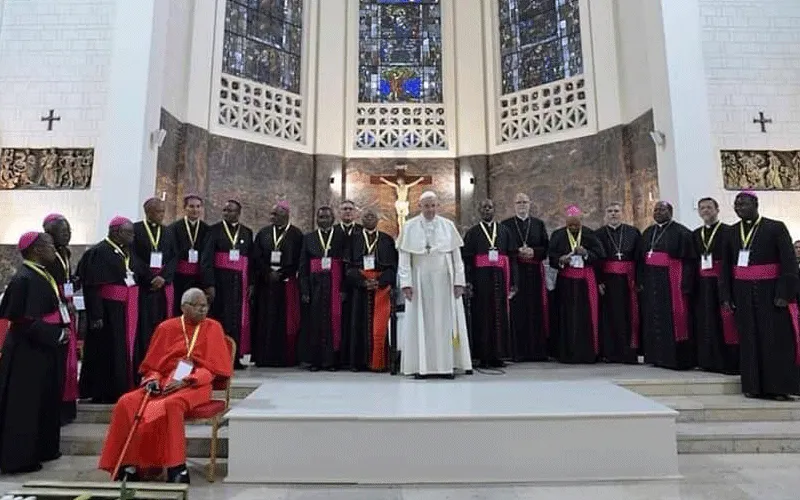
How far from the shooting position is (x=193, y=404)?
3.46 m

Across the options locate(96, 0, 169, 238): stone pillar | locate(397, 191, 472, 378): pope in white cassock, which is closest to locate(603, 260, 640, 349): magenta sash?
locate(397, 191, 472, 378): pope in white cassock

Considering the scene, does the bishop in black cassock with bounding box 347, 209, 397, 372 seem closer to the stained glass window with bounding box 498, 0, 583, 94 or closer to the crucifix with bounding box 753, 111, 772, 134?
the crucifix with bounding box 753, 111, 772, 134

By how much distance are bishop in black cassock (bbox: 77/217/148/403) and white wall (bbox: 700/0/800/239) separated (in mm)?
8591

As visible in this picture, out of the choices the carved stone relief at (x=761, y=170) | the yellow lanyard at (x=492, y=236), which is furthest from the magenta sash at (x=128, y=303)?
the carved stone relief at (x=761, y=170)

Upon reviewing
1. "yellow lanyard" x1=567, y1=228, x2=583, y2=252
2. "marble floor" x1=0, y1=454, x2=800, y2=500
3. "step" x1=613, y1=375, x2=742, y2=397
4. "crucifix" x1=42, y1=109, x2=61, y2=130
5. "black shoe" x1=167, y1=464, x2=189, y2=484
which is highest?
"crucifix" x1=42, y1=109, x2=61, y2=130

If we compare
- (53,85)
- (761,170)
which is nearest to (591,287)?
(761,170)

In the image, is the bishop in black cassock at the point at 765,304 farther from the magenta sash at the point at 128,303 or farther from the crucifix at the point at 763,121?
the magenta sash at the point at 128,303

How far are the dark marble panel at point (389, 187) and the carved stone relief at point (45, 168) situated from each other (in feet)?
18.2

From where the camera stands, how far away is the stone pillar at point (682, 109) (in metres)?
8.75

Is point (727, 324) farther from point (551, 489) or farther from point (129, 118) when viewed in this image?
point (129, 118)

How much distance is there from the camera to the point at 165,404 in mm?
3312

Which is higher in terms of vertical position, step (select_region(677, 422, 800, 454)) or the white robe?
the white robe

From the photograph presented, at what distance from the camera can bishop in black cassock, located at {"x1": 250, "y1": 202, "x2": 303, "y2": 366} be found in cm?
621

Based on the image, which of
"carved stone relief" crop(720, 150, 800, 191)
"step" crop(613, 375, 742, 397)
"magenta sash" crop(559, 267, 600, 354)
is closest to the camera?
"step" crop(613, 375, 742, 397)
